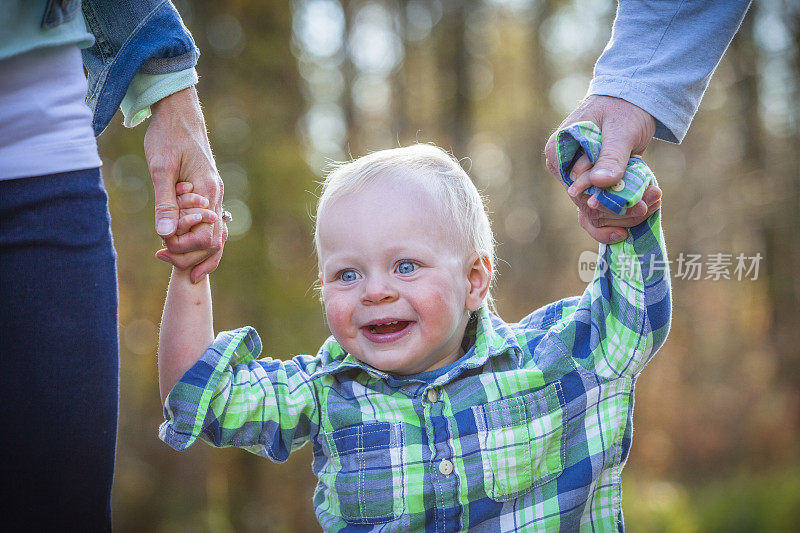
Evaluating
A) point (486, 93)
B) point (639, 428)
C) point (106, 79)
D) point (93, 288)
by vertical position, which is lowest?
point (639, 428)

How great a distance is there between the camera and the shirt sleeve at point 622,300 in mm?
1629

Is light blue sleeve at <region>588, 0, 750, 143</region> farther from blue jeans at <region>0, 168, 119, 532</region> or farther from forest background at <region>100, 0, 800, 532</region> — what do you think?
forest background at <region>100, 0, 800, 532</region>

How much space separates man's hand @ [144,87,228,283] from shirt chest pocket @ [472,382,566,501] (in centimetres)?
76

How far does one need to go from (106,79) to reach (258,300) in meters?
5.10

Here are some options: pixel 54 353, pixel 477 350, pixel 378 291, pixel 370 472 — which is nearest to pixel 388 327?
pixel 378 291

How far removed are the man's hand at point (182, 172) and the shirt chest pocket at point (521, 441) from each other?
0.76m

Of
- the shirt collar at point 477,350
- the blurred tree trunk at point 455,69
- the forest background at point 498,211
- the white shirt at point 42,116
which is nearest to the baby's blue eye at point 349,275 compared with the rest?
the shirt collar at point 477,350

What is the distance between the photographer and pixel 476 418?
1.79m

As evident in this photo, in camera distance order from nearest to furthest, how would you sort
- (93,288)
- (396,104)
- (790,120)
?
(93,288) < (396,104) < (790,120)

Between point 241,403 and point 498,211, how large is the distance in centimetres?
809

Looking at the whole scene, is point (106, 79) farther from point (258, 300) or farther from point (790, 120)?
point (790, 120)

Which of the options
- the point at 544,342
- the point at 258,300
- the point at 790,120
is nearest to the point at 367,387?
the point at 544,342

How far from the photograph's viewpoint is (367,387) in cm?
187

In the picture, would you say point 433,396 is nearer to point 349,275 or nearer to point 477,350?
point 477,350
